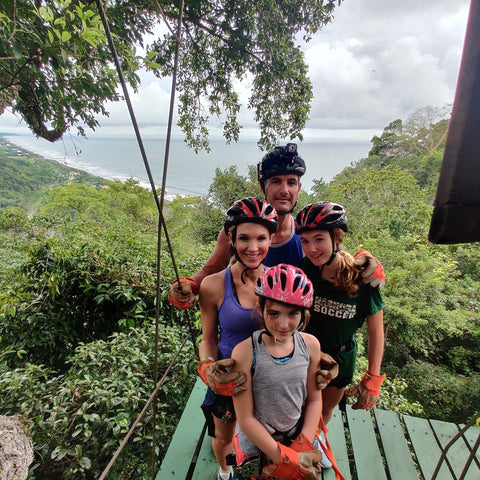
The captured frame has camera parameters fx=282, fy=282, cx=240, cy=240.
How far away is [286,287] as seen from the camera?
151cm

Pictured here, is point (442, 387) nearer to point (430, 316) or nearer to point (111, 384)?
point (430, 316)

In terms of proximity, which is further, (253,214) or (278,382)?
(253,214)

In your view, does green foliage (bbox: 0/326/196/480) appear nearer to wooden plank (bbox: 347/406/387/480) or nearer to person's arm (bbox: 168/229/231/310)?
person's arm (bbox: 168/229/231/310)

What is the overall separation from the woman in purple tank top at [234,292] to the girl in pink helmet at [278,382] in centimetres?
15

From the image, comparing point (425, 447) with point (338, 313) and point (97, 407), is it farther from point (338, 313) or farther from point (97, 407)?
point (97, 407)

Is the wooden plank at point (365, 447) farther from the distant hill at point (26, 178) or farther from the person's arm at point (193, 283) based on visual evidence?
the distant hill at point (26, 178)

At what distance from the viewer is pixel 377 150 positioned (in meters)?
38.3

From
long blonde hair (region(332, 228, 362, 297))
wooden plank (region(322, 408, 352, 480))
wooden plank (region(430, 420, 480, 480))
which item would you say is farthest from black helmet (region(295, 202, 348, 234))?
wooden plank (region(430, 420, 480, 480))

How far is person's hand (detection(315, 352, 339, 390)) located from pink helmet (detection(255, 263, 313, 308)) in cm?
38

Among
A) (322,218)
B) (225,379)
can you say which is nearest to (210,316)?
(225,379)

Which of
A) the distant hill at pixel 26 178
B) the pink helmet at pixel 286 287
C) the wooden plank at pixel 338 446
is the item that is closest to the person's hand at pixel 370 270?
the pink helmet at pixel 286 287

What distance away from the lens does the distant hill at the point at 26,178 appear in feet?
89.7

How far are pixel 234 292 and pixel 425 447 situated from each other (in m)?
2.39

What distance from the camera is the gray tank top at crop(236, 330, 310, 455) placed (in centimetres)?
152
